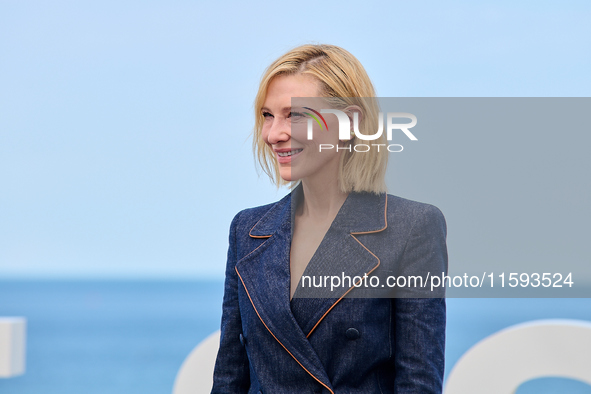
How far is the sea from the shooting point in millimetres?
18375

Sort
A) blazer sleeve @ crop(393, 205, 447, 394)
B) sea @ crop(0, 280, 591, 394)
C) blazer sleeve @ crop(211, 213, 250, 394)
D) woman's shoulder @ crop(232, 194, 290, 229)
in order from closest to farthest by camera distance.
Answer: blazer sleeve @ crop(393, 205, 447, 394) < blazer sleeve @ crop(211, 213, 250, 394) < woman's shoulder @ crop(232, 194, 290, 229) < sea @ crop(0, 280, 591, 394)

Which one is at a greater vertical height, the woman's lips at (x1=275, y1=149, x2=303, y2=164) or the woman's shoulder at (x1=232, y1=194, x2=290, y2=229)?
the woman's lips at (x1=275, y1=149, x2=303, y2=164)

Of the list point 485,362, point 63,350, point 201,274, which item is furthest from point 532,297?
point 201,274

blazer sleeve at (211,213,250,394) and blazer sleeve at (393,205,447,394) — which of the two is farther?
blazer sleeve at (211,213,250,394)

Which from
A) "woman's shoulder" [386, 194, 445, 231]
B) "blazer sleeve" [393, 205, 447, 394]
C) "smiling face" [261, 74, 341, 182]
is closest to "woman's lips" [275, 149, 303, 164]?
"smiling face" [261, 74, 341, 182]

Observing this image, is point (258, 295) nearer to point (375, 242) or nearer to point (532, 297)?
point (375, 242)

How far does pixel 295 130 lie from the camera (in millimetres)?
1400

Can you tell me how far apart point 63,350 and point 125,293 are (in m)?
25.6

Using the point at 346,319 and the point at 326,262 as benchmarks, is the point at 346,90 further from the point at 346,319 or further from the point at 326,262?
the point at 346,319

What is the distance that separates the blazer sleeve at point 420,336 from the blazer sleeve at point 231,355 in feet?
1.38

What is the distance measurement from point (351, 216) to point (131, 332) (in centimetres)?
2736

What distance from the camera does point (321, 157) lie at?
1.44m

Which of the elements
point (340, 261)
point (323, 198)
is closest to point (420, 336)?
point (340, 261)

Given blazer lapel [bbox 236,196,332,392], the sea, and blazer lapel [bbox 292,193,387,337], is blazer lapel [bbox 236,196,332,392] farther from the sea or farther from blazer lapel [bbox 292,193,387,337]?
the sea
